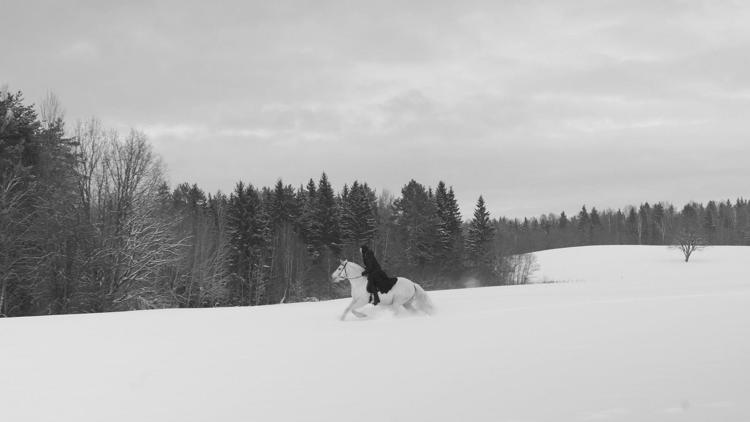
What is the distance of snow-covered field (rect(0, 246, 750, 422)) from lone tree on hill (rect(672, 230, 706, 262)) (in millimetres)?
71440

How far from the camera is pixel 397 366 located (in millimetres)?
7535

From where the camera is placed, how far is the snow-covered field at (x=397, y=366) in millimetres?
5777

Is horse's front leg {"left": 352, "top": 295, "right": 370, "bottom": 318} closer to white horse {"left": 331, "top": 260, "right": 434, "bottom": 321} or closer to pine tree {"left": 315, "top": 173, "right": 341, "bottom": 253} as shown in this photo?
white horse {"left": 331, "top": 260, "right": 434, "bottom": 321}

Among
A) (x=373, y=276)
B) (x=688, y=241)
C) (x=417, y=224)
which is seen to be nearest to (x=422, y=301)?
(x=373, y=276)

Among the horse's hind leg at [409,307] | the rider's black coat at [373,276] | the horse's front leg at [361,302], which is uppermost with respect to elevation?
the rider's black coat at [373,276]

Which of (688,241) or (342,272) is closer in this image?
(342,272)

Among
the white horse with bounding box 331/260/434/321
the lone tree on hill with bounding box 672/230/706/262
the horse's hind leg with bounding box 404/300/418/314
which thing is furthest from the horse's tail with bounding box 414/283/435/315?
the lone tree on hill with bounding box 672/230/706/262

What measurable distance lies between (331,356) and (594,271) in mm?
70708

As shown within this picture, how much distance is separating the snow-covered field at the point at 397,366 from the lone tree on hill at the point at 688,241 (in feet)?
234

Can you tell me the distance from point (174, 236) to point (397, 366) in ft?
106

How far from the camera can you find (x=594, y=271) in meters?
71.8

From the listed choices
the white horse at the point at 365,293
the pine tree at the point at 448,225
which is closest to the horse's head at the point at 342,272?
the white horse at the point at 365,293

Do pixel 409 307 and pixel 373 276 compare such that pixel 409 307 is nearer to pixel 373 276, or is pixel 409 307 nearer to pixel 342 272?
pixel 373 276

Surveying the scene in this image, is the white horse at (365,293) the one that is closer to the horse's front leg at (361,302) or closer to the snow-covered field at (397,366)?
the horse's front leg at (361,302)
